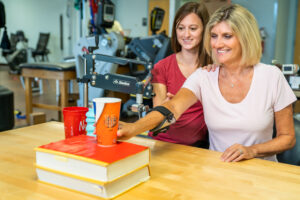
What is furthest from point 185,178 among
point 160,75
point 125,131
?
point 160,75

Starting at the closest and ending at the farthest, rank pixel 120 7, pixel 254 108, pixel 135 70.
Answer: pixel 254 108 → pixel 135 70 → pixel 120 7

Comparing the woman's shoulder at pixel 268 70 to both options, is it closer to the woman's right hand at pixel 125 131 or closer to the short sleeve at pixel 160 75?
the short sleeve at pixel 160 75

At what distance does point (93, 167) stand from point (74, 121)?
0.35m

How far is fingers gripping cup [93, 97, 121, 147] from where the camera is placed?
0.86 m

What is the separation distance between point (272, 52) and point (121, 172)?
6931mm

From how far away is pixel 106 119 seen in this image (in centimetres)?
87

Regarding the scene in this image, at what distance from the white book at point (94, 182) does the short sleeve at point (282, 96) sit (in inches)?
29.4

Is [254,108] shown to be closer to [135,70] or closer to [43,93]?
[135,70]

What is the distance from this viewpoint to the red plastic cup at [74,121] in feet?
3.52

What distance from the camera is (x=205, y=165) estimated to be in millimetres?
1039

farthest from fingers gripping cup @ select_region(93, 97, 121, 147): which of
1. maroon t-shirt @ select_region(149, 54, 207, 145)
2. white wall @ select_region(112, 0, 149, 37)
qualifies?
white wall @ select_region(112, 0, 149, 37)

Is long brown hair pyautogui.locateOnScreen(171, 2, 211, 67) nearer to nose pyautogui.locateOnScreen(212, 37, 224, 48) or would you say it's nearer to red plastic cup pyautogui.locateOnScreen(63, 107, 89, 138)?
nose pyautogui.locateOnScreen(212, 37, 224, 48)

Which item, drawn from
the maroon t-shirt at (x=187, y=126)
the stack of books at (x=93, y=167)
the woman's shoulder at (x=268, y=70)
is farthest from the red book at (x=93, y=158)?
the maroon t-shirt at (x=187, y=126)

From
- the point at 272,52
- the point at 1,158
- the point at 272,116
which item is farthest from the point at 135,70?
the point at 272,52
